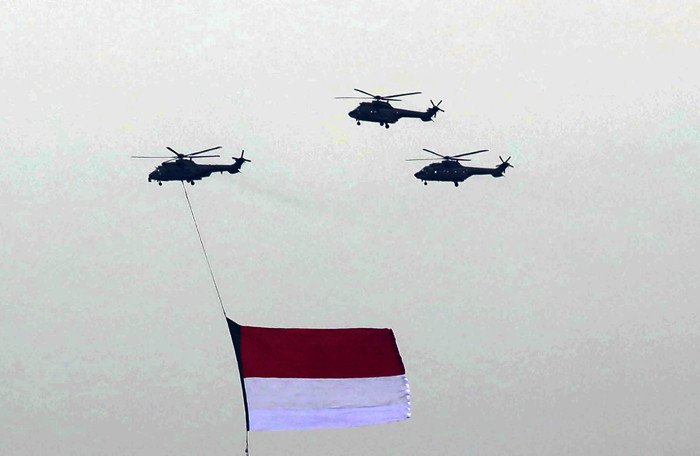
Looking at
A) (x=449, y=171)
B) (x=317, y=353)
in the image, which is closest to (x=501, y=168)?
(x=449, y=171)

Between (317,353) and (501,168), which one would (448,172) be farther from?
(317,353)

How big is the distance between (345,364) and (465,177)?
6708 cm

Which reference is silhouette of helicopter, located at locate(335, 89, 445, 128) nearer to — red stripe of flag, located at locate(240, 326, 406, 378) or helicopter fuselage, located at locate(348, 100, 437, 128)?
helicopter fuselage, located at locate(348, 100, 437, 128)

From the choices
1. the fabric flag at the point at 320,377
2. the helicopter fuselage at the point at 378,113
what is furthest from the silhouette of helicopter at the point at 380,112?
the fabric flag at the point at 320,377

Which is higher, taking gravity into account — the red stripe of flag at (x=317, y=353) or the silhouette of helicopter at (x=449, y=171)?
the silhouette of helicopter at (x=449, y=171)

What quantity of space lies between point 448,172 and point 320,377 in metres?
66.7

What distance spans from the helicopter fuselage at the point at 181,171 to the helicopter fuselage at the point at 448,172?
1987cm

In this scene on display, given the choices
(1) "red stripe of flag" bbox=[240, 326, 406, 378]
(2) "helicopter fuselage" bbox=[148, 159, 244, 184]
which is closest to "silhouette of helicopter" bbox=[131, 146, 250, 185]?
(2) "helicopter fuselage" bbox=[148, 159, 244, 184]

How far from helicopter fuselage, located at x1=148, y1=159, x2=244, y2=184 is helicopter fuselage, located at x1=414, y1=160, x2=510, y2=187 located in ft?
65.2

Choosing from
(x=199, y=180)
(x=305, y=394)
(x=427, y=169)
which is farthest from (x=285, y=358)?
(x=427, y=169)

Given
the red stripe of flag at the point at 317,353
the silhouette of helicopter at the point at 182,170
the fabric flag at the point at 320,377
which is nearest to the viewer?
the fabric flag at the point at 320,377

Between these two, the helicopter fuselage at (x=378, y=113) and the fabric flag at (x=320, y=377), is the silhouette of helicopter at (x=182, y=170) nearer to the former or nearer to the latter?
the helicopter fuselage at (x=378, y=113)

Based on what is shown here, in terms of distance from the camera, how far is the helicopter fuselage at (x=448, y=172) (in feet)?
476

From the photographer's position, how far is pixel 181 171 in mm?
135250
